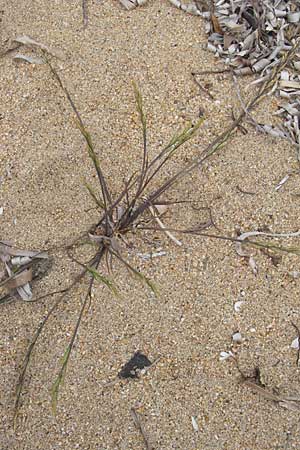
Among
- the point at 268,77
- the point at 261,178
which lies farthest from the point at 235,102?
the point at 261,178

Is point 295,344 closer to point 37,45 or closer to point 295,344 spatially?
point 295,344

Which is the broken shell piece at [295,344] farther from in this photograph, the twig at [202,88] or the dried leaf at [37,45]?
the dried leaf at [37,45]

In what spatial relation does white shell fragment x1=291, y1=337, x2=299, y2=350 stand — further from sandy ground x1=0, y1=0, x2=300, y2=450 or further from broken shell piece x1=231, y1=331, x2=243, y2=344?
broken shell piece x1=231, y1=331, x2=243, y2=344

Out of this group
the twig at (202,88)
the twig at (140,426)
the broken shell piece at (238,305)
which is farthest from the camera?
the twig at (202,88)

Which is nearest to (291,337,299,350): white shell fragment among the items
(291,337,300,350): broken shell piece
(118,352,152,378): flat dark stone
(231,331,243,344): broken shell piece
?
(291,337,300,350): broken shell piece

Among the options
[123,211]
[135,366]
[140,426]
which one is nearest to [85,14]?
[123,211]

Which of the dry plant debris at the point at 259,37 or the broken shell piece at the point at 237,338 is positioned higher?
the dry plant debris at the point at 259,37

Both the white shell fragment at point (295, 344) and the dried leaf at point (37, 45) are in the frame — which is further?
the dried leaf at point (37, 45)

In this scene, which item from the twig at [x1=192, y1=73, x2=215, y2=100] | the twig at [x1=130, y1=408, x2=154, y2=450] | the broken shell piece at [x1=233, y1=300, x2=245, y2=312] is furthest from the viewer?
the twig at [x1=192, y1=73, x2=215, y2=100]

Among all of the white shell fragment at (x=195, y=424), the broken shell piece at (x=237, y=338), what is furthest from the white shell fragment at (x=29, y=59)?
the white shell fragment at (x=195, y=424)
